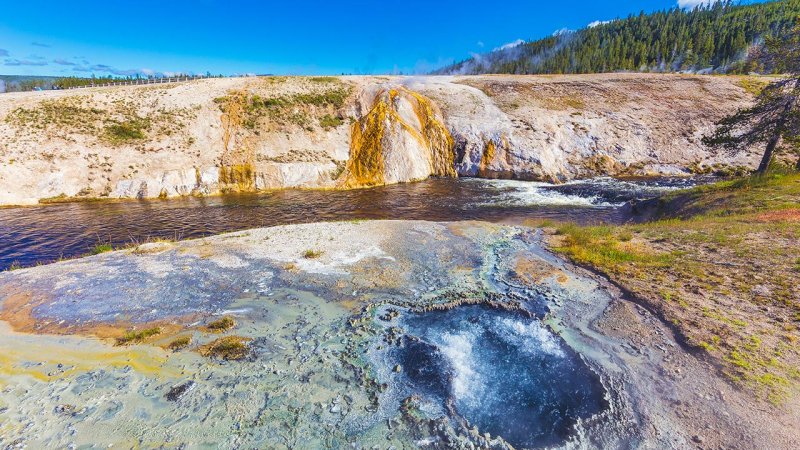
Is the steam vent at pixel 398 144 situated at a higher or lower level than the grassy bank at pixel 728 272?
higher

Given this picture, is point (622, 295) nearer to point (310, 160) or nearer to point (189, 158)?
point (310, 160)

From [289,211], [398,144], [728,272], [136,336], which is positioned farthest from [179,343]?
[398,144]

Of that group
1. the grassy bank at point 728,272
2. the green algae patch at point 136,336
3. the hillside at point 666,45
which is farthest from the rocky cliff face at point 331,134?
the hillside at point 666,45

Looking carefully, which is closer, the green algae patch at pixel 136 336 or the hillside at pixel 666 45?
the green algae patch at pixel 136 336

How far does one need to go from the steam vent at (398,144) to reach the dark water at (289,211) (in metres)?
3.63

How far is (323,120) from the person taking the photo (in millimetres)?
46375

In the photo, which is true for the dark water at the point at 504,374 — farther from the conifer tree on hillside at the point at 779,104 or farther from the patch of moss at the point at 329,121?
the patch of moss at the point at 329,121

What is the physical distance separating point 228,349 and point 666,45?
17023cm

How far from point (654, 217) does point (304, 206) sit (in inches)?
1112

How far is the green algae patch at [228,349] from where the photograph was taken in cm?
962

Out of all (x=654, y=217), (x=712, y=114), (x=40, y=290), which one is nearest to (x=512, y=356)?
(x=40, y=290)

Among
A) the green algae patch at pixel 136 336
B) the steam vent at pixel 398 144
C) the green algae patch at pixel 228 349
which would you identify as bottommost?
the green algae patch at pixel 228 349

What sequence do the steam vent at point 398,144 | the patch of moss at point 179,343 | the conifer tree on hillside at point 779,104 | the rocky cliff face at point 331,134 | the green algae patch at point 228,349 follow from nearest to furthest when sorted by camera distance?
the green algae patch at point 228,349 → the patch of moss at point 179,343 → the conifer tree on hillside at point 779,104 → the rocky cliff face at point 331,134 → the steam vent at point 398,144

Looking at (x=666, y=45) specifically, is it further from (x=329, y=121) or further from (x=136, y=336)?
(x=136, y=336)
